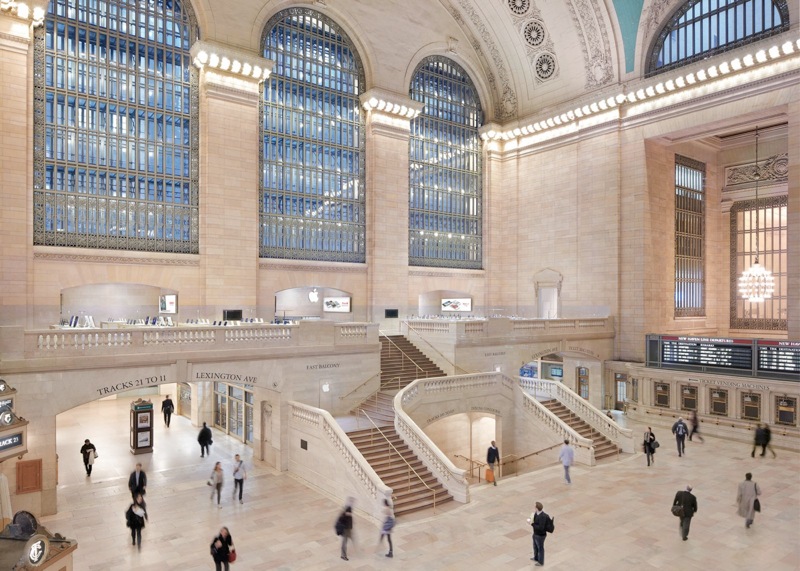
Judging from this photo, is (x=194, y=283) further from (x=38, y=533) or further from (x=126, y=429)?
(x=38, y=533)

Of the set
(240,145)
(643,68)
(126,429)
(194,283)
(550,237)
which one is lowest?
(126,429)

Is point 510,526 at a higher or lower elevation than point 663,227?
lower

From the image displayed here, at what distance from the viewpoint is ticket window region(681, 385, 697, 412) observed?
2080 cm

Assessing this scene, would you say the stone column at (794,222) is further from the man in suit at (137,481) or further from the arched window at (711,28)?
the man in suit at (137,481)

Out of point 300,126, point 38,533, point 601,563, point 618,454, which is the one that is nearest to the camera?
point 38,533

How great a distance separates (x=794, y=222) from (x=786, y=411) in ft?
21.5

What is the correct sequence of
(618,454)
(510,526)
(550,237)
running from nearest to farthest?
1. (510,526)
2. (618,454)
3. (550,237)

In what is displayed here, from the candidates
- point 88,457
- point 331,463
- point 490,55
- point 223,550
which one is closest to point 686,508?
point 331,463

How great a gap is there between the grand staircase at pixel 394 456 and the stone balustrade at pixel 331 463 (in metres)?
0.80

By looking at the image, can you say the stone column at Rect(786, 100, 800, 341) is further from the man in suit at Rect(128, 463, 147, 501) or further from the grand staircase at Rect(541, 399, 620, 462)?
the man in suit at Rect(128, 463, 147, 501)

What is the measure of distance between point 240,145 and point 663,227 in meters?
18.2

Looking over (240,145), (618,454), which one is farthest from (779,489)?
(240,145)

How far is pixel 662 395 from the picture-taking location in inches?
861

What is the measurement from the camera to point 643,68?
2414 cm
